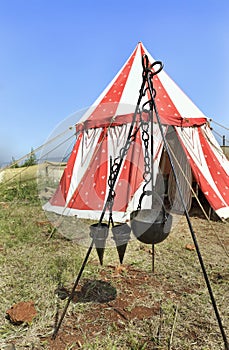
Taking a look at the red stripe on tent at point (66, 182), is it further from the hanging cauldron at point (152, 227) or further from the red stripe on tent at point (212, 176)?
the hanging cauldron at point (152, 227)

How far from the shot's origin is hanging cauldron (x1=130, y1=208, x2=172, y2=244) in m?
1.96

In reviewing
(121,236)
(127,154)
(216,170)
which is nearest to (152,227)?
(121,236)

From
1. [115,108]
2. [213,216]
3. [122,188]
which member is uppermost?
[115,108]

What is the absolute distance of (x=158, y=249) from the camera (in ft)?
11.0

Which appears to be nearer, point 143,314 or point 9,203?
point 143,314

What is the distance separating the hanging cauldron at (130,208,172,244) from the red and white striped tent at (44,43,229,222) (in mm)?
2104

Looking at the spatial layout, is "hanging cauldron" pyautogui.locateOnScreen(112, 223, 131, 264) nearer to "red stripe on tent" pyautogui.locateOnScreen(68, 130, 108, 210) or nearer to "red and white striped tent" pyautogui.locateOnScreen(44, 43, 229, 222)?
"red and white striped tent" pyautogui.locateOnScreen(44, 43, 229, 222)

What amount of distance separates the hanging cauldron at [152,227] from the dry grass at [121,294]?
1.66ft

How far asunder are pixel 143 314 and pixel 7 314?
87 cm

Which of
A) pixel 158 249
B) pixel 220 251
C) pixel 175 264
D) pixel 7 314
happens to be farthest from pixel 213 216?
pixel 7 314

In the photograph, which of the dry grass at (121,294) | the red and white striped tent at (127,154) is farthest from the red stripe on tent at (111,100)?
the dry grass at (121,294)

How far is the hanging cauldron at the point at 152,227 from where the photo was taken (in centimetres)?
196

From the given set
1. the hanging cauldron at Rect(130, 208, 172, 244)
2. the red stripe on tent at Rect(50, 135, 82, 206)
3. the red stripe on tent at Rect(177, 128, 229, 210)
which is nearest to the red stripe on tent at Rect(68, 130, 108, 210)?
the red stripe on tent at Rect(50, 135, 82, 206)

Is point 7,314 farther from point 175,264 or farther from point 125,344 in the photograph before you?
point 175,264
